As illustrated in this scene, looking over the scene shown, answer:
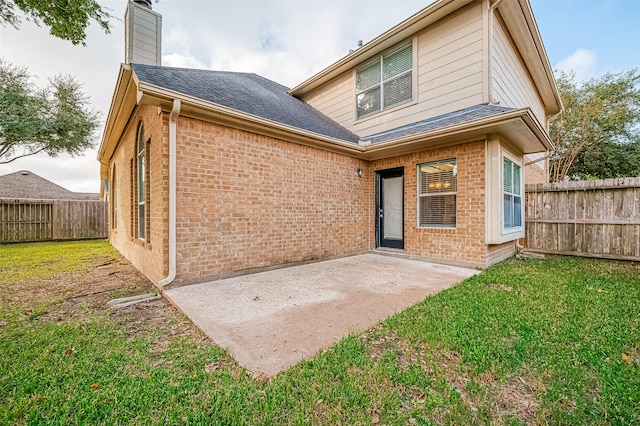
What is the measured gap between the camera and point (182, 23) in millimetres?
7922

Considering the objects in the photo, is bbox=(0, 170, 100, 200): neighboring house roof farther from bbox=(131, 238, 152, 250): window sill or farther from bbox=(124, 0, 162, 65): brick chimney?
bbox=(131, 238, 152, 250): window sill

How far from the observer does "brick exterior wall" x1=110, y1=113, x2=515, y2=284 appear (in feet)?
14.0

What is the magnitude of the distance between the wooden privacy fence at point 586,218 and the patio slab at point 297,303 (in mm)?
3357

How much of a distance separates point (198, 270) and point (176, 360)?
239 centimetres

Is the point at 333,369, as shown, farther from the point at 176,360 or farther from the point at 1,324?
the point at 1,324

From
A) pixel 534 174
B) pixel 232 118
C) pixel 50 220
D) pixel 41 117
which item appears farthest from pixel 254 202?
pixel 41 117

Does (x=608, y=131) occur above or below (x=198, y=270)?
above

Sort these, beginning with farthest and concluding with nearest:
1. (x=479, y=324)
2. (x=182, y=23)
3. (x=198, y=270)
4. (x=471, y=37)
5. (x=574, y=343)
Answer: (x=182, y=23), (x=471, y=37), (x=198, y=270), (x=479, y=324), (x=574, y=343)

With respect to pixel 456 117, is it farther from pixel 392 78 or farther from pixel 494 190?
pixel 392 78

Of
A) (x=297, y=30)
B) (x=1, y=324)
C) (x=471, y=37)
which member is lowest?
(x=1, y=324)

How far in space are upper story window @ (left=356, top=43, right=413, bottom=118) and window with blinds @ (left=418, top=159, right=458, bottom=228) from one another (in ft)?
7.33

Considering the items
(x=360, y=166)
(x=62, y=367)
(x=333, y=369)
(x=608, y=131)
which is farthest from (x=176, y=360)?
(x=608, y=131)

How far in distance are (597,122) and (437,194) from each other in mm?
14625

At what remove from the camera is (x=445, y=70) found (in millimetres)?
6305
